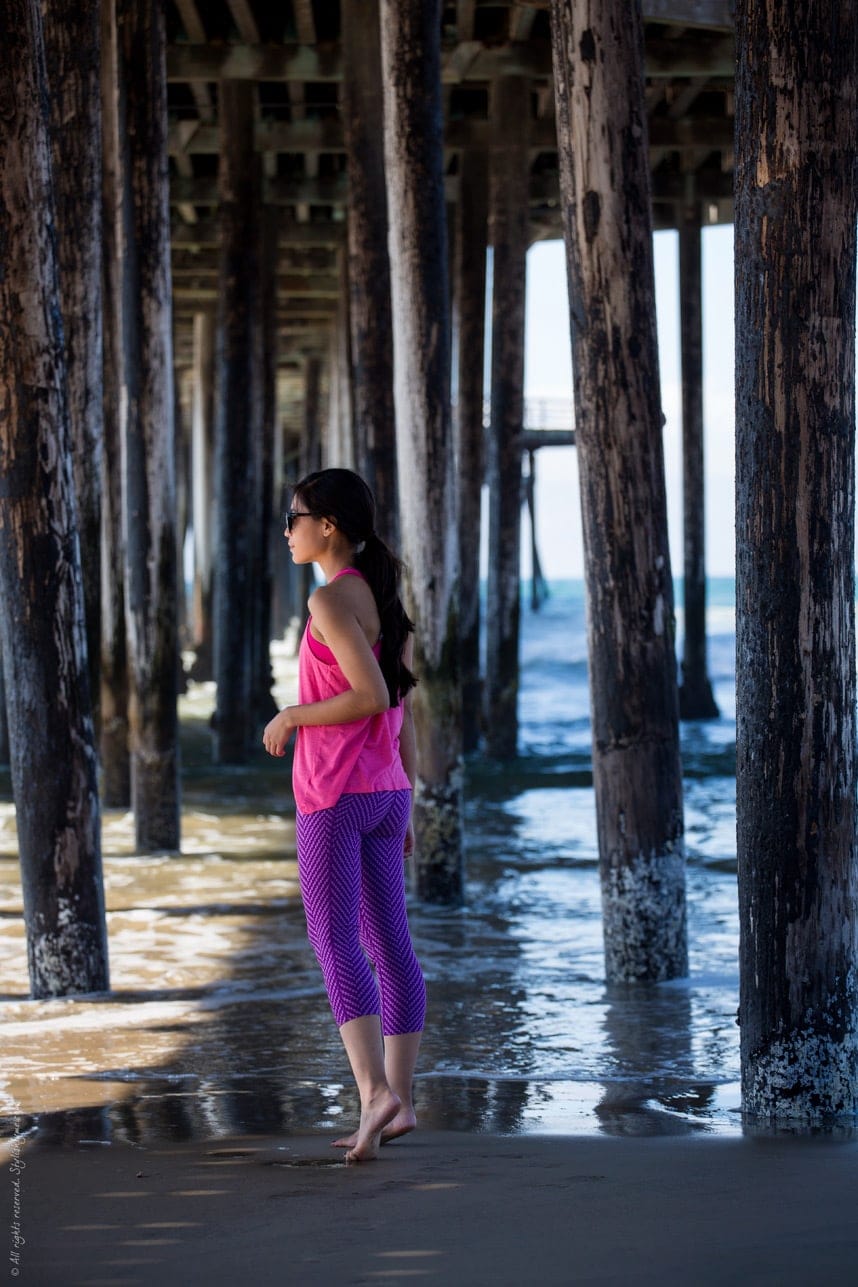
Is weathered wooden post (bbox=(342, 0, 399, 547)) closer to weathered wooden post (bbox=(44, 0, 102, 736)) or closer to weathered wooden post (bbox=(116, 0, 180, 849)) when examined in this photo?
weathered wooden post (bbox=(116, 0, 180, 849))

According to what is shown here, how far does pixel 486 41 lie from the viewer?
10820 mm

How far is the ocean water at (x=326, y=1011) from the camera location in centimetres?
338

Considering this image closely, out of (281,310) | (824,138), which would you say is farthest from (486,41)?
(281,310)

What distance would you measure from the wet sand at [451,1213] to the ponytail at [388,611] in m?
0.86

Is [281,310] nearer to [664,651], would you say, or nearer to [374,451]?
[374,451]

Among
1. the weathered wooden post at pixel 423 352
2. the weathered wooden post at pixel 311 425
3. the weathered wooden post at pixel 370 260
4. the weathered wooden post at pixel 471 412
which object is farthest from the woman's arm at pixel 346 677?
the weathered wooden post at pixel 311 425

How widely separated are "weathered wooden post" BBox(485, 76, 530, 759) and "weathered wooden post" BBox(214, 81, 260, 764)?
1.70m

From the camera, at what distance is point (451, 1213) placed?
2.47 m

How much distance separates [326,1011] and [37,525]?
1.55 metres

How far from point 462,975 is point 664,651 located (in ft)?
4.08

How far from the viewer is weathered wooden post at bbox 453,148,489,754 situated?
38.0 feet

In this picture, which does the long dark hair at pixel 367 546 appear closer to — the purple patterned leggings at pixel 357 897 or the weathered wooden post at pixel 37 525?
the purple patterned leggings at pixel 357 897

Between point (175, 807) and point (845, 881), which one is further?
point (175, 807)

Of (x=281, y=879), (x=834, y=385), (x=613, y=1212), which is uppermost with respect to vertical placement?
(x=834, y=385)
